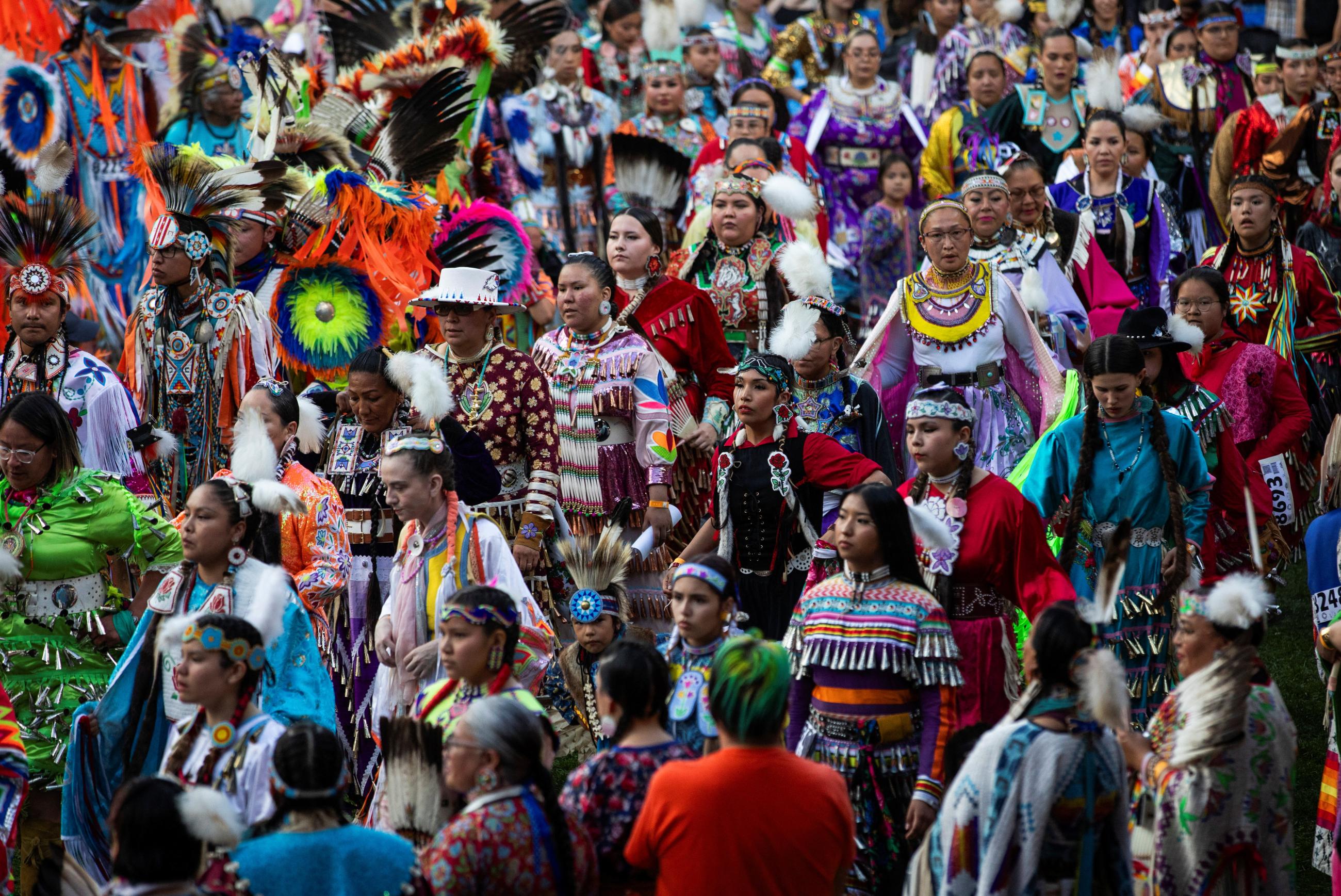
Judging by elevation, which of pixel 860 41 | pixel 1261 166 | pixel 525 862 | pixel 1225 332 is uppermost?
pixel 860 41

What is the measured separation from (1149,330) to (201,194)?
12.5 feet

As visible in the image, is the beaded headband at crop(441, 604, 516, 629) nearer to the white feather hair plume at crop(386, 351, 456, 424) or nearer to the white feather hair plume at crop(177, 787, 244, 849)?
the white feather hair plume at crop(177, 787, 244, 849)

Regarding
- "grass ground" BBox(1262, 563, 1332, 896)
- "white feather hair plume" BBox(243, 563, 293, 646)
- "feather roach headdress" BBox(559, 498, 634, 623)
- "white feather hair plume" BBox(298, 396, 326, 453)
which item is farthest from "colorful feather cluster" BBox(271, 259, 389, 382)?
"grass ground" BBox(1262, 563, 1332, 896)

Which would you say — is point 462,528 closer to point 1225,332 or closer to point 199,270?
point 199,270

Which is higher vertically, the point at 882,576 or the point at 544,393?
the point at 544,393

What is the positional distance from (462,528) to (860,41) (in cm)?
632

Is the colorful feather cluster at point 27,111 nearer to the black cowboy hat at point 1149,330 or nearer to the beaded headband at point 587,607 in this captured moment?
the beaded headband at point 587,607

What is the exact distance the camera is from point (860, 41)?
10.2 metres

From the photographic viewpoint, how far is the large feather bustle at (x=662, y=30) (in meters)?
11.1

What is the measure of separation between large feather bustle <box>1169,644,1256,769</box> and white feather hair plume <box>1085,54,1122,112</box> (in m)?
6.34

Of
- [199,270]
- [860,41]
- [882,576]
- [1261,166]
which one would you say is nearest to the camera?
[882,576]

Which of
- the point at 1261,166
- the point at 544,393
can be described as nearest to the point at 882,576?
the point at 544,393

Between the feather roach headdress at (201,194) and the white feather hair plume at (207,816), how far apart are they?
385 centimetres

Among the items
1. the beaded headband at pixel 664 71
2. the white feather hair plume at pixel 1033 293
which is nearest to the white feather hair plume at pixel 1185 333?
the white feather hair plume at pixel 1033 293
